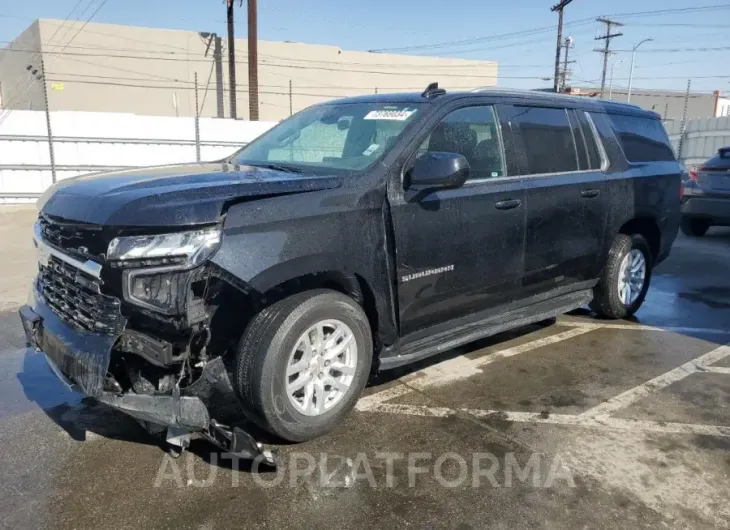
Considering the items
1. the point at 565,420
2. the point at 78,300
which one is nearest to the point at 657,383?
the point at 565,420

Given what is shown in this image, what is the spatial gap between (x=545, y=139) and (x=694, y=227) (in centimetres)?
788

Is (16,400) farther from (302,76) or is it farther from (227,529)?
(302,76)

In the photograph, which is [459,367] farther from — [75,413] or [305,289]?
[75,413]

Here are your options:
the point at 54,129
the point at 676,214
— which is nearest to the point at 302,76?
the point at 54,129

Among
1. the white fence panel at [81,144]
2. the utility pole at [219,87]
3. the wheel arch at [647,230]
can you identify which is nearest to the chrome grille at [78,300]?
the wheel arch at [647,230]

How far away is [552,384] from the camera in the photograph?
4250 mm

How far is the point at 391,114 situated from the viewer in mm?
4000

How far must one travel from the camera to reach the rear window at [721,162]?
9.84 metres

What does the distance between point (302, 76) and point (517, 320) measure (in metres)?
37.8

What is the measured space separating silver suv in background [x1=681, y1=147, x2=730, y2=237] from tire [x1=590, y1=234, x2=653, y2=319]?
5004 mm

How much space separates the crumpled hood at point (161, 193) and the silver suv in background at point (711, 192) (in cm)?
884

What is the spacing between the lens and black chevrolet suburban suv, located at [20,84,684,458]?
2814 mm

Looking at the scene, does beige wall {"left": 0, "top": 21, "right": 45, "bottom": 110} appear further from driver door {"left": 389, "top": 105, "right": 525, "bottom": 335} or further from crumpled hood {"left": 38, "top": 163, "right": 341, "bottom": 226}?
driver door {"left": 389, "top": 105, "right": 525, "bottom": 335}

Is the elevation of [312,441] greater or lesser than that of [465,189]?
lesser
